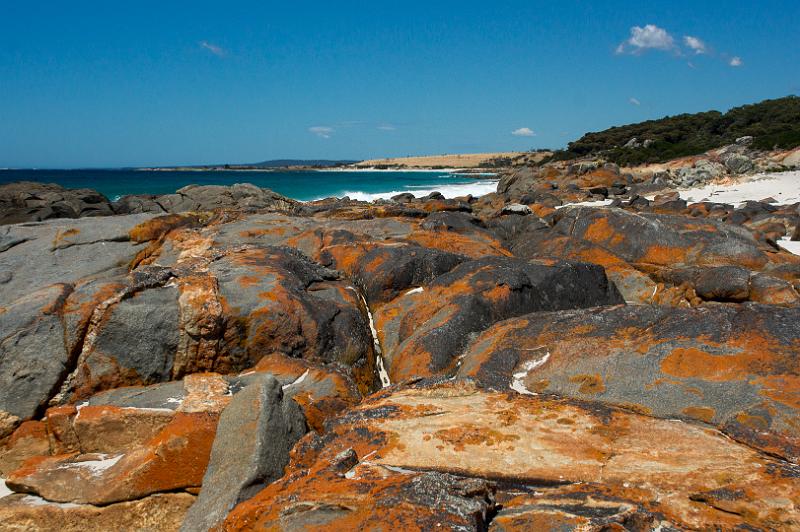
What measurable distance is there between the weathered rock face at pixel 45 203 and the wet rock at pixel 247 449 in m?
27.2

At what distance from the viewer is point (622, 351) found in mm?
5082

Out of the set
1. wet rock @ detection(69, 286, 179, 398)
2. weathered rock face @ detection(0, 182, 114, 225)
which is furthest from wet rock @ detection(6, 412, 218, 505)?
weathered rock face @ detection(0, 182, 114, 225)

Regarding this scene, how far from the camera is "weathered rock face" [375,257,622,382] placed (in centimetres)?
619

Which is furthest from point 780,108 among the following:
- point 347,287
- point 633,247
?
point 347,287

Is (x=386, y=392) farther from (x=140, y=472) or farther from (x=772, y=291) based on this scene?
(x=772, y=291)

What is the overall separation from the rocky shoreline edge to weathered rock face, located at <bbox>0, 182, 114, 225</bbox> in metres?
22.6

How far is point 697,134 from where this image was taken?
5544cm

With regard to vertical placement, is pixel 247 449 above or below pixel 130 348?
below

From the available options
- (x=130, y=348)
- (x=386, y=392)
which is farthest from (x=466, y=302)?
(x=130, y=348)

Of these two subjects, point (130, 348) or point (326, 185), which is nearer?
point (130, 348)

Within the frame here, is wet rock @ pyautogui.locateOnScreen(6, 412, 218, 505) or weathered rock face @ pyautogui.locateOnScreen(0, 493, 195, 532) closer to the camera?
weathered rock face @ pyautogui.locateOnScreen(0, 493, 195, 532)

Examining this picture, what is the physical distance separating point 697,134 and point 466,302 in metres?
59.1

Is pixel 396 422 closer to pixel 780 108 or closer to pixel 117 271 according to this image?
pixel 117 271

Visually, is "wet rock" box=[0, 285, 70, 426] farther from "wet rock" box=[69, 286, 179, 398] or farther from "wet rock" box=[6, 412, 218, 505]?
"wet rock" box=[6, 412, 218, 505]
